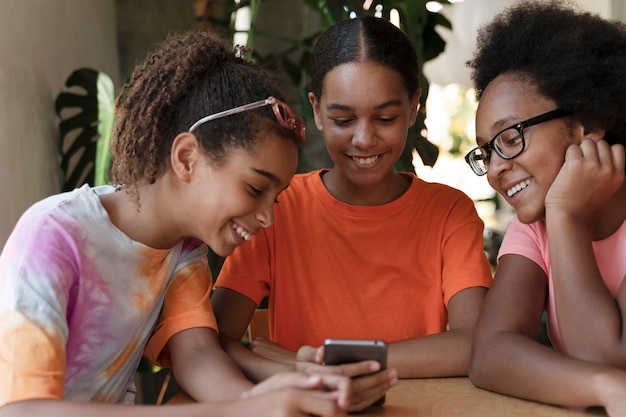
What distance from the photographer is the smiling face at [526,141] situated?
1587mm

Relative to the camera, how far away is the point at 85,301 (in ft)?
4.71

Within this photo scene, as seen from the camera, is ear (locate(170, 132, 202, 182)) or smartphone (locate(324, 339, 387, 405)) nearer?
smartphone (locate(324, 339, 387, 405))

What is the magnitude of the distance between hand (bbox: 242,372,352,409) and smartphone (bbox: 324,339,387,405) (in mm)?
52

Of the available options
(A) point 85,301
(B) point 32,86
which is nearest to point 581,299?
(A) point 85,301

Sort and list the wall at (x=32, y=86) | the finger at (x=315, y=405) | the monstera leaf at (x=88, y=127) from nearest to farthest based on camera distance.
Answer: the finger at (x=315, y=405), the wall at (x=32, y=86), the monstera leaf at (x=88, y=127)

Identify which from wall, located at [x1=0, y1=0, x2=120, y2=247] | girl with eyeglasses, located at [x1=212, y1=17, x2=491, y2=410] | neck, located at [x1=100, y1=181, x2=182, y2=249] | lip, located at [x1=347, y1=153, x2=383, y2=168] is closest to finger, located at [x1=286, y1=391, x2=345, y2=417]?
neck, located at [x1=100, y1=181, x2=182, y2=249]

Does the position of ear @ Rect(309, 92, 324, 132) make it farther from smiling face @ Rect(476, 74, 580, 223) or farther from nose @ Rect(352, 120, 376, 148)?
smiling face @ Rect(476, 74, 580, 223)

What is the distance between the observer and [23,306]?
1.26 meters

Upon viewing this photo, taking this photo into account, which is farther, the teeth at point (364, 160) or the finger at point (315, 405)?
the teeth at point (364, 160)

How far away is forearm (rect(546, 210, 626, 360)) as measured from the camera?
1.41 m

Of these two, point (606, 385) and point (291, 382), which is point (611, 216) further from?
point (291, 382)

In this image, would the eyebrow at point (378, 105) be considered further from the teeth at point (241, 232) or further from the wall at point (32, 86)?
the wall at point (32, 86)

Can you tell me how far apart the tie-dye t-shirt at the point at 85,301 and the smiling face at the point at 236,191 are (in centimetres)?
12

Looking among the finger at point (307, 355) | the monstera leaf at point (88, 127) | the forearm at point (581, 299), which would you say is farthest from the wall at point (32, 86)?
the forearm at point (581, 299)
